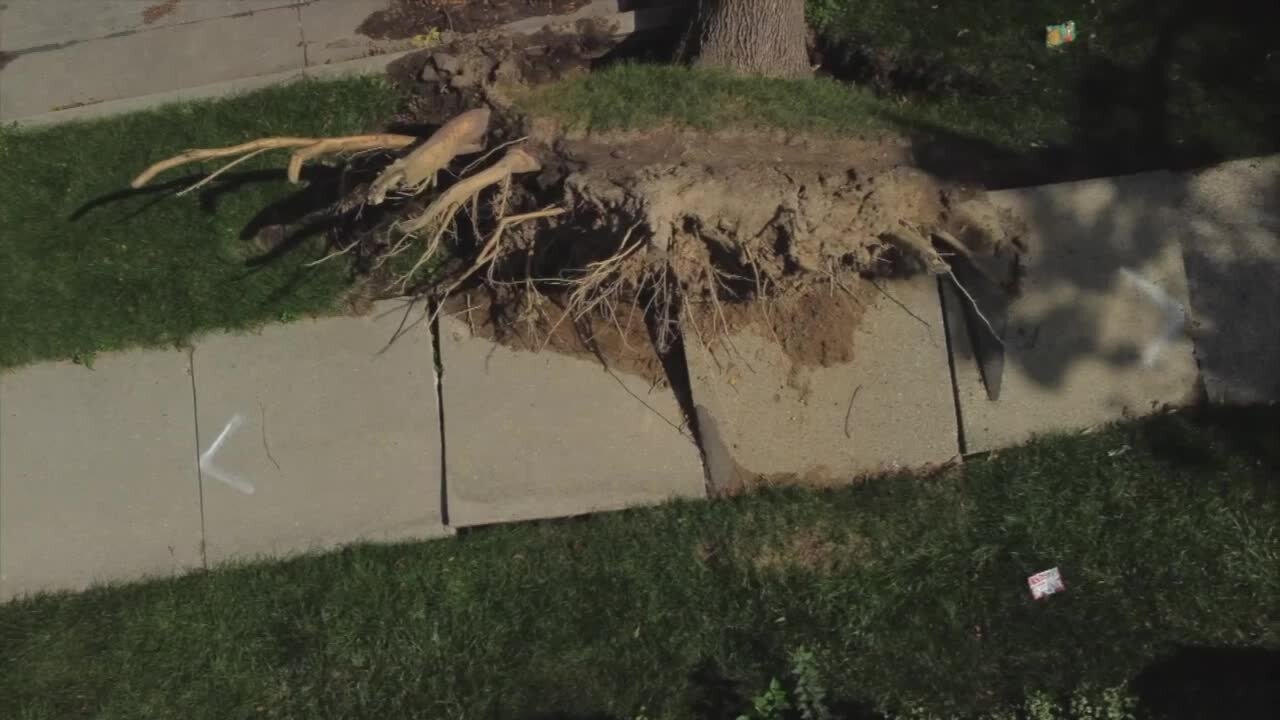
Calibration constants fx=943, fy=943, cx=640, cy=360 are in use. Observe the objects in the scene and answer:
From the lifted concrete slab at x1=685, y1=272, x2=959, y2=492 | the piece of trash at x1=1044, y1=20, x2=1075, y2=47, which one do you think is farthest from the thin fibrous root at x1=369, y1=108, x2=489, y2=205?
the piece of trash at x1=1044, y1=20, x2=1075, y2=47

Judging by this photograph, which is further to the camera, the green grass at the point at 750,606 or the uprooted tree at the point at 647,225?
the green grass at the point at 750,606

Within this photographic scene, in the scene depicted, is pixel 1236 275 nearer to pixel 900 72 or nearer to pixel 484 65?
pixel 900 72

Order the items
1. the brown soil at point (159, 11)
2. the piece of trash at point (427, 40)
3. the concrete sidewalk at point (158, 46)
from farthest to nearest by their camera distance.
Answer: the brown soil at point (159, 11)
the concrete sidewalk at point (158, 46)
the piece of trash at point (427, 40)

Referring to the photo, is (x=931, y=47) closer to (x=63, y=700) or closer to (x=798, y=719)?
(x=798, y=719)

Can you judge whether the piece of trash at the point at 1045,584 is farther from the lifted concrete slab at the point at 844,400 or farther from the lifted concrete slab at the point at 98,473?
the lifted concrete slab at the point at 98,473

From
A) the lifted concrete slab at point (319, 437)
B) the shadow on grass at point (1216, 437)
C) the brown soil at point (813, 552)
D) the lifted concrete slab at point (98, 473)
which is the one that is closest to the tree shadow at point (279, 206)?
the lifted concrete slab at point (319, 437)

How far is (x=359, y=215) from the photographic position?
4480 millimetres

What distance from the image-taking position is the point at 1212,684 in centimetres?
404

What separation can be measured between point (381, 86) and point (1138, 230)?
3999 mm

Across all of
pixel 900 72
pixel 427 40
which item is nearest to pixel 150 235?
pixel 427 40

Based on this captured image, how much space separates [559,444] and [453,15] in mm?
2622

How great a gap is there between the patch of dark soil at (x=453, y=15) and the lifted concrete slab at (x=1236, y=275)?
11.3 feet

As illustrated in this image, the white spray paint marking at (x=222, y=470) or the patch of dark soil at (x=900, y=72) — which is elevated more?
the patch of dark soil at (x=900, y=72)

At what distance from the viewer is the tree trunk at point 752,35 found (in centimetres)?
470
